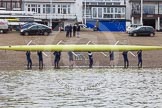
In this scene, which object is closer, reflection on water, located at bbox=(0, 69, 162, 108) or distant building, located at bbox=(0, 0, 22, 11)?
reflection on water, located at bbox=(0, 69, 162, 108)

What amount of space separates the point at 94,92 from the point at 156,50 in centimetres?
2501

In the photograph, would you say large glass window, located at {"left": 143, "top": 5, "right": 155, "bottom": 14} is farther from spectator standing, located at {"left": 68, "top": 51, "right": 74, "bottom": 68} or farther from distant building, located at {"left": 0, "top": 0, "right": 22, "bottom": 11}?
spectator standing, located at {"left": 68, "top": 51, "right": 74, "bottom": 68}

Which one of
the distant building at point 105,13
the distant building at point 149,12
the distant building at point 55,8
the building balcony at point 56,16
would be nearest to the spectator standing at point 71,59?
the distant building at point 105,13

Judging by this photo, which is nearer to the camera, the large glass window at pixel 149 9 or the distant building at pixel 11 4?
the large glass window at pixel 149 9

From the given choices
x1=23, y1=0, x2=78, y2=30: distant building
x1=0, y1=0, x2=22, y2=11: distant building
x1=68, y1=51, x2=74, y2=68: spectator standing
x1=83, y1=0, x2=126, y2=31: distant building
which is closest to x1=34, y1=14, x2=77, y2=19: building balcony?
x1=23, y1=0, x2=78, y2=30: distant building

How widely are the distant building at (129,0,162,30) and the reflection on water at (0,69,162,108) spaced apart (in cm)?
6654

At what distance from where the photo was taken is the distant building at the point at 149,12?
344ft

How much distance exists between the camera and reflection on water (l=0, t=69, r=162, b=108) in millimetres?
22825

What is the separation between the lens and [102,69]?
1608 inches

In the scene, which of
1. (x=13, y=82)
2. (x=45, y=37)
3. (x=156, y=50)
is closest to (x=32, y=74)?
(x=13, y=82)

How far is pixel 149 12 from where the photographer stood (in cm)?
10550

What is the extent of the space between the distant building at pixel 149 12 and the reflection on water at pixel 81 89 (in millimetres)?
66535

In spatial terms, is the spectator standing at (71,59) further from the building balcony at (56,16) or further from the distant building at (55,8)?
the distant building at (55,8)

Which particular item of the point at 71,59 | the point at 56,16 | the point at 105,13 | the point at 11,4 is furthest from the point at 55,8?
the point at 71,59
